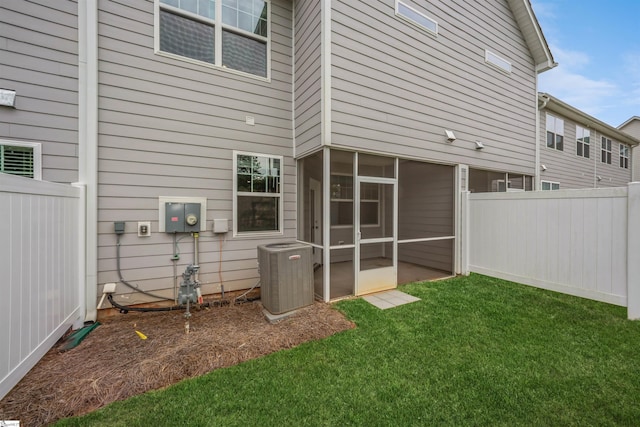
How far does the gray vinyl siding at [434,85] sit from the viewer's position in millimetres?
4152

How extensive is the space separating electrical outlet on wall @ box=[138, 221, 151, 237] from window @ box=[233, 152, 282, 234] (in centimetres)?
124

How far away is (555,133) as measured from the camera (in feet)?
31.0

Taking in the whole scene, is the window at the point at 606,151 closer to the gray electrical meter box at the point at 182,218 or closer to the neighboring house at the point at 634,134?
the neighboring house at the point at 634,134

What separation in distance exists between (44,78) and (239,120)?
7.94ft

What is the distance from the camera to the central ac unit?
3.53 metres

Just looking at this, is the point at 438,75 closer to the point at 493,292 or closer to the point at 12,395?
the point at 493,292

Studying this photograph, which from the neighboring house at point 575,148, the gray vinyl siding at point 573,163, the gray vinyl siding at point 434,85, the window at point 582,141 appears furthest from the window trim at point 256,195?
the window at point 582,141

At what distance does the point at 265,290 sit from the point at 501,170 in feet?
21.2

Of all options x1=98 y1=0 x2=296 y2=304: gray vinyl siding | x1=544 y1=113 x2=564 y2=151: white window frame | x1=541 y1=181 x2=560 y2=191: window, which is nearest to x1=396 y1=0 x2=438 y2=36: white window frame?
x1=98 y1=0 x2=296 y2=304: gray vinyl siding

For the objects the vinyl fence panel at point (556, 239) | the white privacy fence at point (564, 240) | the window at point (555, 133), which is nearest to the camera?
the white privacy fence at point (564, 240)

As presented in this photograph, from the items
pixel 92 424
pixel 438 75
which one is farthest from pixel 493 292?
pixel 92 424

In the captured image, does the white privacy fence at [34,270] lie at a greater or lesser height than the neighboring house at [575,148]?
lesser

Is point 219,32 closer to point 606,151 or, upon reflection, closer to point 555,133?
point 555,133

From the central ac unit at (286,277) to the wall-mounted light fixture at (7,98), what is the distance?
11.5ft
